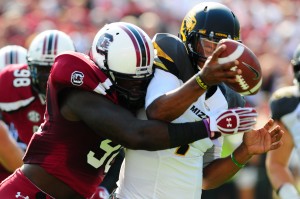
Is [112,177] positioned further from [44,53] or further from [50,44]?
[50,44]

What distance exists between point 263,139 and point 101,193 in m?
1.12

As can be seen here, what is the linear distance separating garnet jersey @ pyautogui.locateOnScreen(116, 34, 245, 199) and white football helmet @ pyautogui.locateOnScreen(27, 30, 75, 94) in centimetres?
145

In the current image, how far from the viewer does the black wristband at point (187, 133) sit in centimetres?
398

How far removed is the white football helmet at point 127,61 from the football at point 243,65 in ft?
1.62

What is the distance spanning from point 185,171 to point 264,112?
16.8 feet

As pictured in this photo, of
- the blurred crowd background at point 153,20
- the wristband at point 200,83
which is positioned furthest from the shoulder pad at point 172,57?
the blurred crowd background at point 153,20

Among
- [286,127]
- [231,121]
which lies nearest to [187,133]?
[231,121]

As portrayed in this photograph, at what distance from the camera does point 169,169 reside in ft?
14.2

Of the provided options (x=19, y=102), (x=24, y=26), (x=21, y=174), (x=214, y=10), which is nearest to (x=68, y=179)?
(x=21, y=174)

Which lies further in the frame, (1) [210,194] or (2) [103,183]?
(1) [210,194]

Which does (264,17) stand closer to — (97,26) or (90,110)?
(97,26)

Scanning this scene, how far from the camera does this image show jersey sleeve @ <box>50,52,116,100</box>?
4.08 m

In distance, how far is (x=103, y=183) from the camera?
505 cm

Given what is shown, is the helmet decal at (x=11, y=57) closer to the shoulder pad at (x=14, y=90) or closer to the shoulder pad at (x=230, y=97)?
the shoulder pad at (x=14, y=90)
